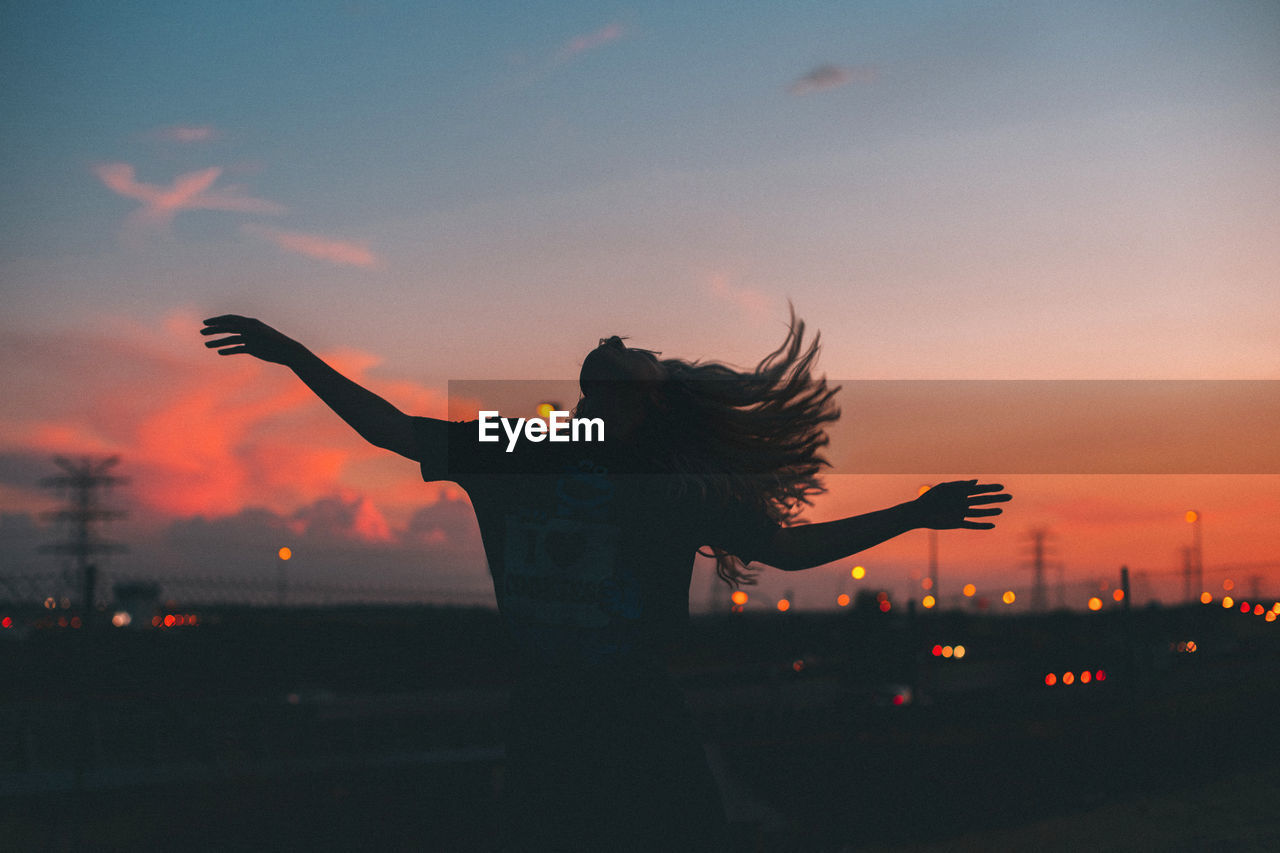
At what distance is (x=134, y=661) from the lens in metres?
33.3

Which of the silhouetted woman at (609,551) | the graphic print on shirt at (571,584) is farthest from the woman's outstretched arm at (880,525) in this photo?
the graphic print on shirt at (571,584)

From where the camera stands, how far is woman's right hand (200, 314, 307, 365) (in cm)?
324

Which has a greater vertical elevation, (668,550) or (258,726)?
(668,550)

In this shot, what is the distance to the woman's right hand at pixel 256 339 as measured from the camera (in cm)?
324

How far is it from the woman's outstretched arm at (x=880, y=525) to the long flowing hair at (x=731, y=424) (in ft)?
0.55

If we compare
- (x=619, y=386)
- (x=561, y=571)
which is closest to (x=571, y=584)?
(x=561, y=571)

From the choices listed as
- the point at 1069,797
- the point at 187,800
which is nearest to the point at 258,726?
the point at 187,800

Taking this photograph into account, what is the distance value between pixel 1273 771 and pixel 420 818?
8518 millimetres

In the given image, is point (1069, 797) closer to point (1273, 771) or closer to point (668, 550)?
point (1273, 771)

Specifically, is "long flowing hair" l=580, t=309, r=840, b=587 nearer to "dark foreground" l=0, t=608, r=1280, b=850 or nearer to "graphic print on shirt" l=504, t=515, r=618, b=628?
"graphic print on shirt" l=504, t=515, r=618, b=628

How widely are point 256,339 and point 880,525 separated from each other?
71.0 inches

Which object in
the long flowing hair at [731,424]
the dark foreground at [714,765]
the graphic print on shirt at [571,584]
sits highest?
the long flowing hair at [731,424]

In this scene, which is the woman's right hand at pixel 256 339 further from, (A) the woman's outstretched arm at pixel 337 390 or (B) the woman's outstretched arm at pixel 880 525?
(B) the woman's outstretched arm at pixel 880 525

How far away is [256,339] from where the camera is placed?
328 cm
